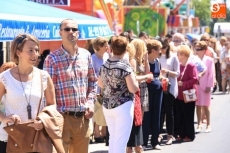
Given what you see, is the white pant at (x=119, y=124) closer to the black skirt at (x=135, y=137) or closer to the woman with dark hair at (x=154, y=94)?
the black skirt at (x=135, y=137)

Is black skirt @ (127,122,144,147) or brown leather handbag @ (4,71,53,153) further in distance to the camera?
black skirt @ (127,122,144,147)

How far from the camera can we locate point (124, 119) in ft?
26.1

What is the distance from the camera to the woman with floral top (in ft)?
26.2

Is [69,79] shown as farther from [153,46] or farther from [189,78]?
[189,78]

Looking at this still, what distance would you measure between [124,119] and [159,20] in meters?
40.0

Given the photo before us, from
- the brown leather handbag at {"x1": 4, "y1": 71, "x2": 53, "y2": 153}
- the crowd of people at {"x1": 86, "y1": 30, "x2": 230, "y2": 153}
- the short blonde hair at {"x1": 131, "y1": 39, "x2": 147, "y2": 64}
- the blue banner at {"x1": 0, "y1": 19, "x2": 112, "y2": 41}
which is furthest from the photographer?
the short blonde hair at {"x1": 131, "y1": 39, "x2": 147, "y2": 64}

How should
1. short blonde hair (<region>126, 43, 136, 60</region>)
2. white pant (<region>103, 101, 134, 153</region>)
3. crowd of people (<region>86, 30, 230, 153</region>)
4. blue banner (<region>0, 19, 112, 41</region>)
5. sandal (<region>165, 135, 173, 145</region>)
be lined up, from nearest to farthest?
white pant (<region>103, 101, 134, 153</region>) → crowd of people (<region>86, 30, 230, 153</region>) → blue banner (<region>0, 19, 112, 41</region>) → short blonde hair (<region>126, 43, 136, 60</region>) → sandal (<region>165, 135, 173, 145</region>)

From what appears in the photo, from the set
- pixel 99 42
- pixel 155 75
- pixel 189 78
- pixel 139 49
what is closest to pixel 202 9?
pixel 189 78

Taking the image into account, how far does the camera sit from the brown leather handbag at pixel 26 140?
5422mm

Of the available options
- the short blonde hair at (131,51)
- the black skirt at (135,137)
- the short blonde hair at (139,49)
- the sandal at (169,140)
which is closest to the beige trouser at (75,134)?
the short blonde hair at (131,51)

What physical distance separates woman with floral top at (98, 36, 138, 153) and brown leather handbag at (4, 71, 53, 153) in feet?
8.15

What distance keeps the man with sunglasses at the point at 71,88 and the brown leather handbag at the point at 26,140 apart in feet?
3.72

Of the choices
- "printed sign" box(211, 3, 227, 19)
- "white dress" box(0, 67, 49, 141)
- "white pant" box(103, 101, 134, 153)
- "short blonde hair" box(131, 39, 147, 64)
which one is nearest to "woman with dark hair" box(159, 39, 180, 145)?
"short blonde hair" box(131, 39, 147, 64)

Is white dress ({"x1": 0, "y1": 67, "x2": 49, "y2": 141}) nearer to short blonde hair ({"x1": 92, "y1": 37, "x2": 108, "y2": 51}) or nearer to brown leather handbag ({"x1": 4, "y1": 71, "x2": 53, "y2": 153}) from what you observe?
brown leather handbag ({"x1": 4, "y1": 71, "x2": 53, "y2": 153})
